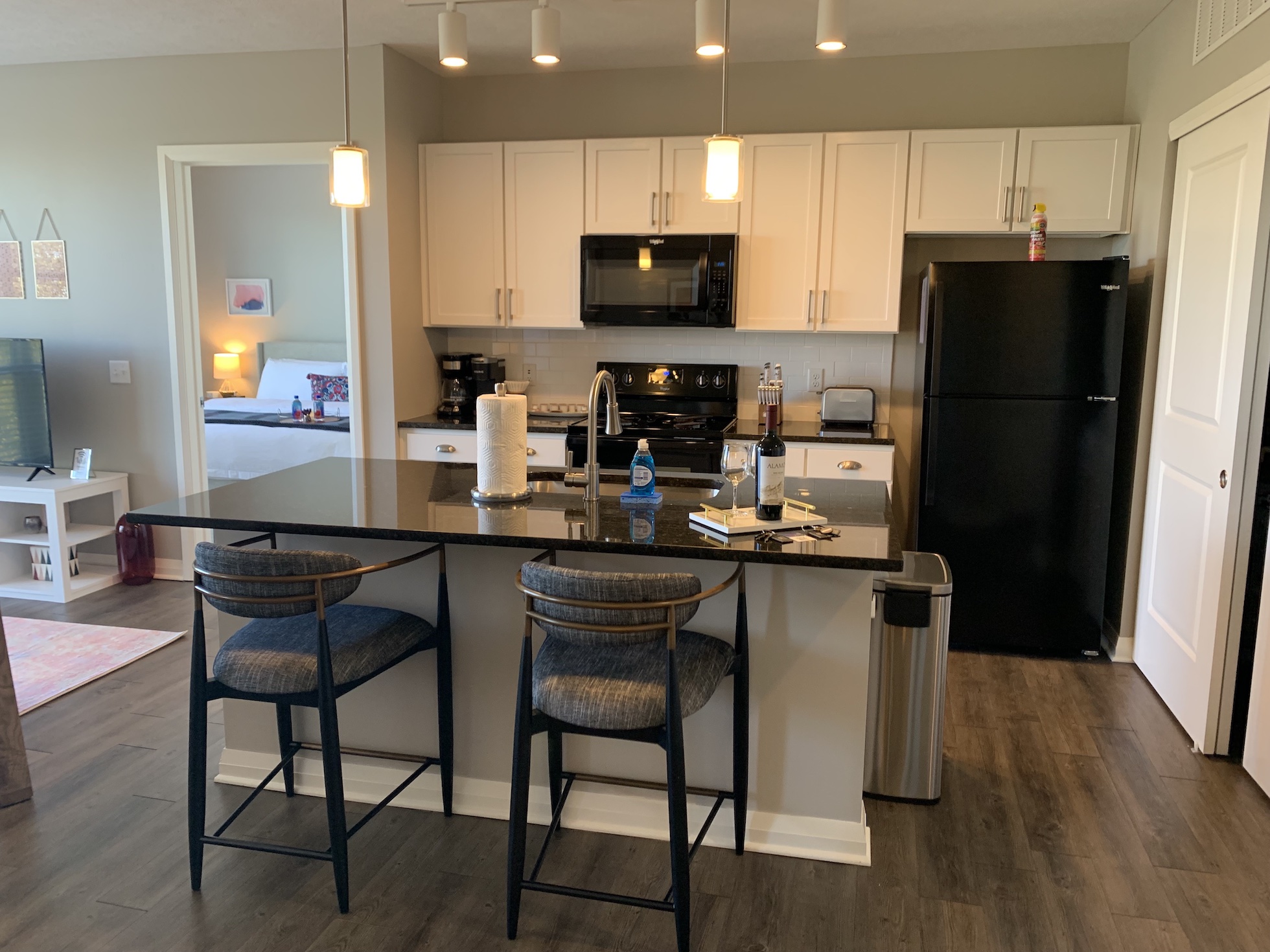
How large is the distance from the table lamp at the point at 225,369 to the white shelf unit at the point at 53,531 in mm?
2715

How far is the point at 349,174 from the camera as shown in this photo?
8.52 ft

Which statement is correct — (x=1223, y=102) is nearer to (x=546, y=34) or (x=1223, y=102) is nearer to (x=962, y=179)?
(x=962, y=179)

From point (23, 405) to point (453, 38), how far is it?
3131mm

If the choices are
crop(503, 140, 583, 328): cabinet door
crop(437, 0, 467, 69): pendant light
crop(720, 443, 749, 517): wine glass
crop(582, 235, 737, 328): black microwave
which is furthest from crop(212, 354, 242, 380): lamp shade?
crop(720, 443, 749, 517): wine glass

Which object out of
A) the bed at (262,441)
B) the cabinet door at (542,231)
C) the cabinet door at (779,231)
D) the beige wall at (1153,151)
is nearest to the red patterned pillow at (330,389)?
the bed at (262,441)

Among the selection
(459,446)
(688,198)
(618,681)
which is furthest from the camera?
(459,446)

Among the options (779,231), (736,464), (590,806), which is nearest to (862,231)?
(779,231)

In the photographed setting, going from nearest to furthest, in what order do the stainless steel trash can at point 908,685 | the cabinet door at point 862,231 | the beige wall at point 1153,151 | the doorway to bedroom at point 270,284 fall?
1. the stainless steel trash can at point 908,685
2. the beige wall at point 1153,151
3. the cabinet door at point 862,231
4. the doorway to bedroom at point 270,284

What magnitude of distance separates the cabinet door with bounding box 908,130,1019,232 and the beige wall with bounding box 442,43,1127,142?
0.27 meters

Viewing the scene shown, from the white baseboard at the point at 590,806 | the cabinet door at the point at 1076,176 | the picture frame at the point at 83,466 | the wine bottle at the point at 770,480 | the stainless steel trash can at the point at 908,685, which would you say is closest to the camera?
the wine bottle at the point at 770,480

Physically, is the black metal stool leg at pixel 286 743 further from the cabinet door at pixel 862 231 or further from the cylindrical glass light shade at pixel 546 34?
the cabinet door at pixel 862 231

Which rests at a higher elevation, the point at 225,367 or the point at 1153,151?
the point at 1153,151

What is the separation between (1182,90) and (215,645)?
426 centimetres

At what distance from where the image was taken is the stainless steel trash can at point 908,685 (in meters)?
2.65
